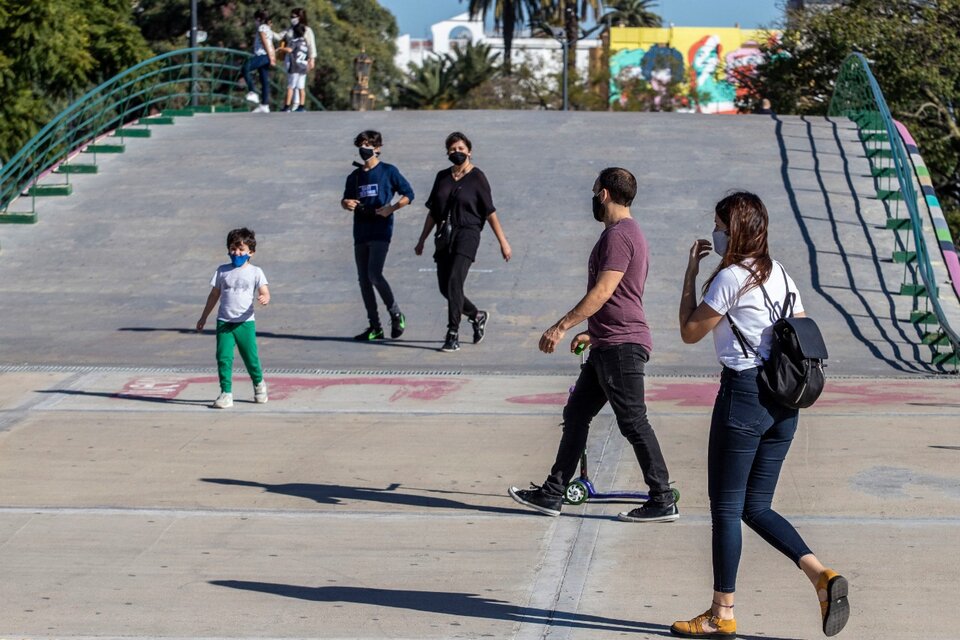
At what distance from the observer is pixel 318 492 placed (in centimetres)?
769

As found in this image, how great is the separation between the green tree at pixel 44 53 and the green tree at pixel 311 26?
1425cm

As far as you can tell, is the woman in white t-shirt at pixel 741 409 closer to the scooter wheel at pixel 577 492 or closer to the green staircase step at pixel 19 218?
the scooter wheel at pixel 577 492

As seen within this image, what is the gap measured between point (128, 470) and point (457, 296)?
428cm

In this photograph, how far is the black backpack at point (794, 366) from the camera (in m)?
5.09

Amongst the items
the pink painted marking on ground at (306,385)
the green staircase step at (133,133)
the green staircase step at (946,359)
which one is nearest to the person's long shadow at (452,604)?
the pink painted marking on ground at (306,385)

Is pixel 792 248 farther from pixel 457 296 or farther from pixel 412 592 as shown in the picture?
pixel 412 592

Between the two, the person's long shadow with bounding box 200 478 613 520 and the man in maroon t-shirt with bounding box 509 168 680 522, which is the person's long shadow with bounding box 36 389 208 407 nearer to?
the person's long shadow with bounding box 200 478 613 520

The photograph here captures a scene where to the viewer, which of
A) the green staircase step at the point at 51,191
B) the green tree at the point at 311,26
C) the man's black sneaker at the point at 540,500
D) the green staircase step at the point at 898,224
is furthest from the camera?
the green tree at the point at 311,26

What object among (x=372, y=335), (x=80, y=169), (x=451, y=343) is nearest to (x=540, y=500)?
(x=451, y=343)

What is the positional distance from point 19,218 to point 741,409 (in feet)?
42.9

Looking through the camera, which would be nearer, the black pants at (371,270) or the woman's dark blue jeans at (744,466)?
the woman's dark blue jeans at (744,466)

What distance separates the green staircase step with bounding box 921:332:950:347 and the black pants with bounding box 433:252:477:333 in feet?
13.3

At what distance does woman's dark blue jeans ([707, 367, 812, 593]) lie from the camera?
5172 millimetres

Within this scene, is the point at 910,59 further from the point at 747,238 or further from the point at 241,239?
the point at 747,238
